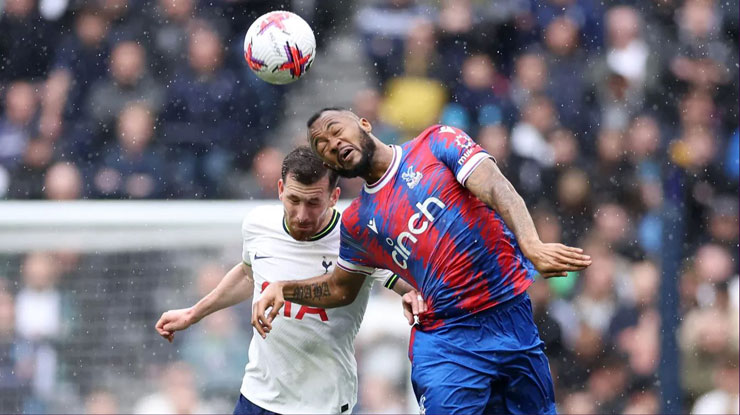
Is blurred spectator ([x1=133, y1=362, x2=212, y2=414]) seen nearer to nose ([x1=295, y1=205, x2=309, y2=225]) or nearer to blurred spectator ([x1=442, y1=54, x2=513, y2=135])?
nose ([x1=295, y1=205, x2=309, y2=225])

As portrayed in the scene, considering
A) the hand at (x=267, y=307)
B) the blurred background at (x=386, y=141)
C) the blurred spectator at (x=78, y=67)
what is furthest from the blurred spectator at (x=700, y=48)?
the hand at (x=267, y=307)

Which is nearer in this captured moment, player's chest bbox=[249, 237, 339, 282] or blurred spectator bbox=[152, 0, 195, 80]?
player's chest bbox=[249, 237, 339, 282]

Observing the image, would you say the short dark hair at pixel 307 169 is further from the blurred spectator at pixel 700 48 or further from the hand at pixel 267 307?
the blurred spectator at pixel 700 48

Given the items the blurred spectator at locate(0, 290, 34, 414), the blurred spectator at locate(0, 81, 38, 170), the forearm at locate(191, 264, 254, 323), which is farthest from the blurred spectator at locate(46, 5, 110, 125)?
the forearm at locate(191, 264, 254, 323)

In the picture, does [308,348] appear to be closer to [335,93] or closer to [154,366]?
[154,366]

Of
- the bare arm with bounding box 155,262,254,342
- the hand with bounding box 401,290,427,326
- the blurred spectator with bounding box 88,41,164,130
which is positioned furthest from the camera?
the blurred spectator with bounding box 88,41,164,130

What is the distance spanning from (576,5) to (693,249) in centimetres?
230

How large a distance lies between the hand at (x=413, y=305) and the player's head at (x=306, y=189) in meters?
0.54

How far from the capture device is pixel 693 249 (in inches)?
331

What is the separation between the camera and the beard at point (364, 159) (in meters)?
4.60

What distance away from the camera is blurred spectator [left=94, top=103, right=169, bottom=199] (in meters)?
8.53

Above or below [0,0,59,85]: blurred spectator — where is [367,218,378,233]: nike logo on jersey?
above

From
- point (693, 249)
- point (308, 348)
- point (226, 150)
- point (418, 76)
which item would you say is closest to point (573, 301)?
point (693, 249)

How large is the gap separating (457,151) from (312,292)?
905 mm
